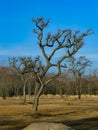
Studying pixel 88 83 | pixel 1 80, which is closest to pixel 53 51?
pixel 1 80

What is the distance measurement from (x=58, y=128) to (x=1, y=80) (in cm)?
9816

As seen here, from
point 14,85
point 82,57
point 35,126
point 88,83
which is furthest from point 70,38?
point 88,83

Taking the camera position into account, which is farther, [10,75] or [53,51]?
[10,75]

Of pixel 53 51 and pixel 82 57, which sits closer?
pixel 53 51

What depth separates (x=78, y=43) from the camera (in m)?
37.7

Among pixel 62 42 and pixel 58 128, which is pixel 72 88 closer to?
pixel 62 42

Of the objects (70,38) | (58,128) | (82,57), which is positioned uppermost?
(82,57)

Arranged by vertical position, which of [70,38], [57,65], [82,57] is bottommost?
[57,65]

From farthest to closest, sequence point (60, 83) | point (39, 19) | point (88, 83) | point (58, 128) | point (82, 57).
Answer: point (88, 83), point (60, 83), point (82, 57), point (39, 19), point (58, 128)

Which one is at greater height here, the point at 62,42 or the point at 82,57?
the point at 82,57

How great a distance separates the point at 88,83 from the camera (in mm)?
123688

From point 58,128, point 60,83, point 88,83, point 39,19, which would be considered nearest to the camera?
point 58,128

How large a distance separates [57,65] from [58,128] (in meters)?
22.4

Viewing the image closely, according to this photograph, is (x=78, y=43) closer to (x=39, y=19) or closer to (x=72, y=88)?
(x=39, y=19)
